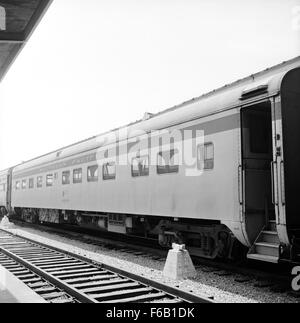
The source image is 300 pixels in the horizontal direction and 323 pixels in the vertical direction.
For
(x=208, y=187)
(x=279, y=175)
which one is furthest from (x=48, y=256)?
(x=279, y=175)

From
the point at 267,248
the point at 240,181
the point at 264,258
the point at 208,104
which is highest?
the point at 208,104

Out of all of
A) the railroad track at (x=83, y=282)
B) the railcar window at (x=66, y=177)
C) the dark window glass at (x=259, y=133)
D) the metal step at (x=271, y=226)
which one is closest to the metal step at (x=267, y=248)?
the metal step at (x=271, y=226)

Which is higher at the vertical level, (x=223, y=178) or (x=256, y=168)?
(x=256, y=168)

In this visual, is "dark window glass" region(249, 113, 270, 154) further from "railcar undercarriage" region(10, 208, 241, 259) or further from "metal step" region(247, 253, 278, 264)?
"metal step" region(247, 253, 278, 264)

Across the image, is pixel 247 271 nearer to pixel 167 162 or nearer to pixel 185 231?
pixel 185 231

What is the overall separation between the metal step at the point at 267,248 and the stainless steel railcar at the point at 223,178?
2 cm

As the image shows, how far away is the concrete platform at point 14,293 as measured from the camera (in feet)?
18.3

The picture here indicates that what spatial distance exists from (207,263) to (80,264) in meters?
2.83

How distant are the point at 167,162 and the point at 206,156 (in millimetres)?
1302

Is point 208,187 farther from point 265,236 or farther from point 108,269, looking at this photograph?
point 108,269

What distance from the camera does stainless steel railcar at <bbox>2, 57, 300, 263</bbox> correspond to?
6.61m

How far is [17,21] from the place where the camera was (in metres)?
6.34

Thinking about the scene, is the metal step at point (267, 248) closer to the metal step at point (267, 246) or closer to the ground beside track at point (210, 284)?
Result: the metal step at point (267, 246)

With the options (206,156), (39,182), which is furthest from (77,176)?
(206,156)
